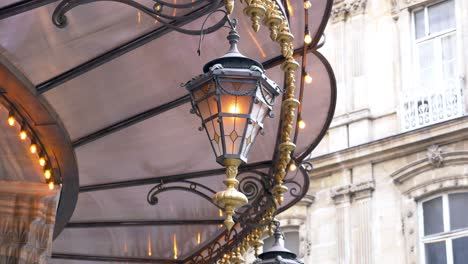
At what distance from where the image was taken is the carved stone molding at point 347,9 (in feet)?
68.7

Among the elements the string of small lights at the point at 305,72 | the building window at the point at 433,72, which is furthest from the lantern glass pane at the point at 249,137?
the building window at the point at 433,72

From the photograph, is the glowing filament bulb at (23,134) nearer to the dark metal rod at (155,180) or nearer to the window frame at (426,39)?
the dark metal rod at (155,180)

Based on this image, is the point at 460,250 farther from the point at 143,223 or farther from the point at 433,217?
the point at 143,223

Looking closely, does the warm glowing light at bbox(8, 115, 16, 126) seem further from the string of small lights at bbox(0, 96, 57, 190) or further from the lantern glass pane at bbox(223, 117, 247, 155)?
the lantern glass pane at bbox(223, 117, 247, 155)

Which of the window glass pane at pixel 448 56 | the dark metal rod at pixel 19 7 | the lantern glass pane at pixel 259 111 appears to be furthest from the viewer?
the window glass pane at pixel 448 56

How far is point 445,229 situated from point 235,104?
41.8 ft

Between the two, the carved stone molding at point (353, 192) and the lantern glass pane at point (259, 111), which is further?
the carved stone molding at point (353, 192)

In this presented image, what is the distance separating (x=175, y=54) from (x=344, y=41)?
41.4 ft

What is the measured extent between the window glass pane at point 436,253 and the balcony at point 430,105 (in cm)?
209

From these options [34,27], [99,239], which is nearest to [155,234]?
[99,239]

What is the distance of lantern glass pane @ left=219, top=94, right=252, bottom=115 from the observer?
20.8ft

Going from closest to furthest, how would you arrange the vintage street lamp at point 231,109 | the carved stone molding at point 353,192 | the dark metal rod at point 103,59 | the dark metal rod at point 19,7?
the vintage street lamp at point 231,109, the dark metal rod at point 19,7, the dark metal rod at point 103,59, the carved stone molding at point 353,192

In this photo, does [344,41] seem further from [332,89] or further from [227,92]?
[227,92]

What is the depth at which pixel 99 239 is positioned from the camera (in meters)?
11.2
